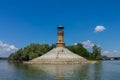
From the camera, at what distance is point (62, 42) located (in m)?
127

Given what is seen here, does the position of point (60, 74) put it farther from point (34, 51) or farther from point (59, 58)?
point (34, 51)

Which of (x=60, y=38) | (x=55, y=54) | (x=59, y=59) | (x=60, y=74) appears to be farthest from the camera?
(x=60, y=38)

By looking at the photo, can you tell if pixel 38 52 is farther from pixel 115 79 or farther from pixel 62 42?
pixel 115 79

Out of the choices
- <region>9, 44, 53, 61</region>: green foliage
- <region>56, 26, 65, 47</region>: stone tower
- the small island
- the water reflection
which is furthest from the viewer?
<region>9, 44, 53, 61</region>: green foliage

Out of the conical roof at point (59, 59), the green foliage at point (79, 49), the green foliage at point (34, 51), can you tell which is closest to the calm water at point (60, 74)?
the conical roof at point (59, 59)

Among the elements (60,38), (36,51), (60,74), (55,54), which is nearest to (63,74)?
(60,74)

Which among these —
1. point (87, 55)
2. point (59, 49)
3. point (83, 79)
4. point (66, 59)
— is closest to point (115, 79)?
point (83, 79)

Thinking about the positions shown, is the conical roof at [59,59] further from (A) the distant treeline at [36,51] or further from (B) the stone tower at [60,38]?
(A) the distant treeline at [36,51]

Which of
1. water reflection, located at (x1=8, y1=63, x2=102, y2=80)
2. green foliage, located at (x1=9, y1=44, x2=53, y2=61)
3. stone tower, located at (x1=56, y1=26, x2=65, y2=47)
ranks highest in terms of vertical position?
stone tower, located at (x1=56, y1=26, x2=65, y2=47)

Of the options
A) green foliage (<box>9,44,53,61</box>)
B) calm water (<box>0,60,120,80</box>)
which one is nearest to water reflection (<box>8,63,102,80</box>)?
calm water (<box>0,60,120,80</box>)

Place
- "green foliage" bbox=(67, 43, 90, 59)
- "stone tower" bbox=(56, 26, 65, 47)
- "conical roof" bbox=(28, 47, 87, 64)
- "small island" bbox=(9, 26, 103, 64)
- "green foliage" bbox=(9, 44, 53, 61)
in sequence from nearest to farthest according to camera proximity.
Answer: "conical roof" bbox=(28, 47, 87, 64) < "small island" bbox=(9, 26, 103, 64) < "stone tower" bbox=(56, 26, 65, 47) < "green foliage" bbox=(9, 44, 53, 61) < "green foliage" bbox=(67, 43, 90, 59)

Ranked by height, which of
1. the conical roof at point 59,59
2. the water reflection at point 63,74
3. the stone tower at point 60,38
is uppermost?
the stone tower at point 60,38

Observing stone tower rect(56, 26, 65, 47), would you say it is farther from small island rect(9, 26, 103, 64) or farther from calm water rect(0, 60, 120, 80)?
calm water rect(0, 60, 120, 80)

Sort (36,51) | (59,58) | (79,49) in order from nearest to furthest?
(59,58), (36,51), (79,49)
